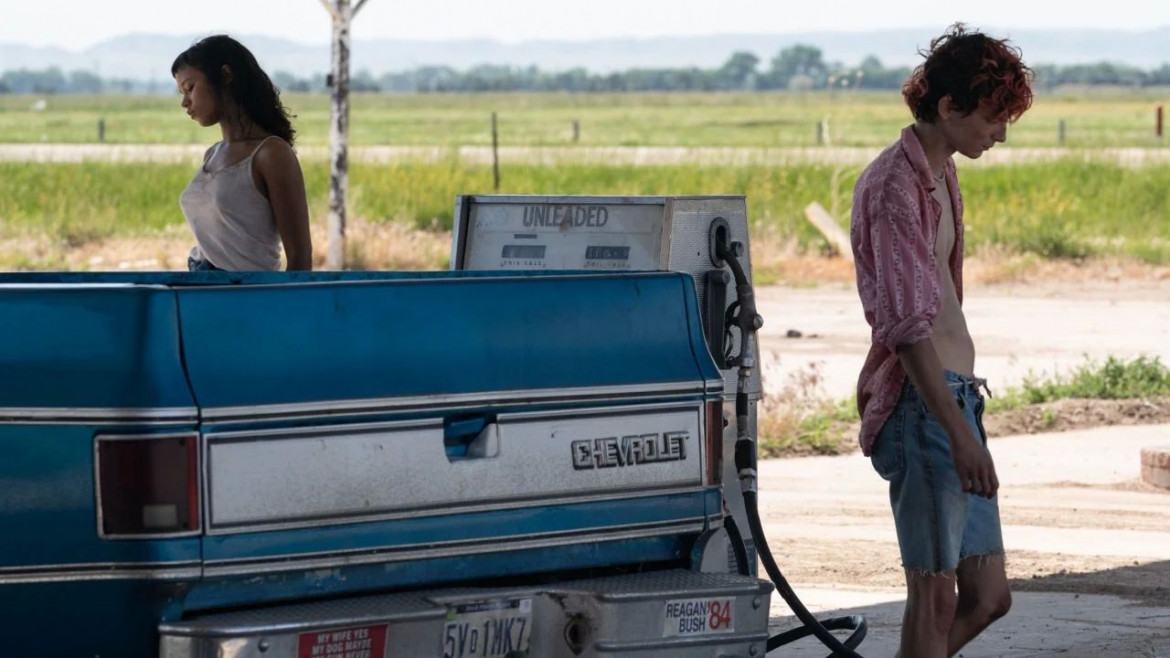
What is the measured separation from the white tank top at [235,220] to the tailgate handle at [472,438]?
7.24 feet

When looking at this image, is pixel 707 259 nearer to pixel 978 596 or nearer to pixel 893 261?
pixel 893 261

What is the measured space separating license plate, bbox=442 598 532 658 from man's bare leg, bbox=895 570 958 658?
42.9 inches

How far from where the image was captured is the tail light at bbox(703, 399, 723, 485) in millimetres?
4973

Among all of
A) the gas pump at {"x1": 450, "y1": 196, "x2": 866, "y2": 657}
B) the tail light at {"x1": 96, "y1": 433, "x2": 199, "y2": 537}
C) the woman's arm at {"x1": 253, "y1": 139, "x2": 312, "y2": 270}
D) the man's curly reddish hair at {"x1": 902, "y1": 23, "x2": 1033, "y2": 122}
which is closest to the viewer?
the tail light at {"x1": 96, "y1": 433, "x2": 199, "y2": 537}

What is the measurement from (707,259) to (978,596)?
4.76ft

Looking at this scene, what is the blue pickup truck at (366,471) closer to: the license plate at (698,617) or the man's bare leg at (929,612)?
the license plate at (698,617)

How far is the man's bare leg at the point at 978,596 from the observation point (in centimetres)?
515

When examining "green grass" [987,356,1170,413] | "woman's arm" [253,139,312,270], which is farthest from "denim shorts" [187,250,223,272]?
"green grass" [987,356,1170,413]

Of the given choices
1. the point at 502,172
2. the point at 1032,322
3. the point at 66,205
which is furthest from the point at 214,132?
the point at 1032,322

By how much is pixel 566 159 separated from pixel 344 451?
1467 inches

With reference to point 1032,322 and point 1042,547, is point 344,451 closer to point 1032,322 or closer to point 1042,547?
point 1042,547

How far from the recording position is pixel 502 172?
3491 centimetres

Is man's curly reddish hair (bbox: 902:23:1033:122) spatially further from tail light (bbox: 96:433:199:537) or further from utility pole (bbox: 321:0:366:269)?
utility pole (bbox: 321:0:366:269)

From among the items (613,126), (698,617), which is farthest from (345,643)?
(613,126)
